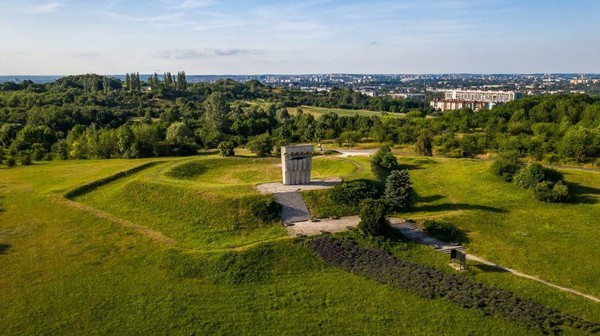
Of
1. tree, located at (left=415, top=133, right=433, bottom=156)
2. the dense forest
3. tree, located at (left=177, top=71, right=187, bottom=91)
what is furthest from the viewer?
tree, located at (left=177, top=71, right=187, bottom=91)

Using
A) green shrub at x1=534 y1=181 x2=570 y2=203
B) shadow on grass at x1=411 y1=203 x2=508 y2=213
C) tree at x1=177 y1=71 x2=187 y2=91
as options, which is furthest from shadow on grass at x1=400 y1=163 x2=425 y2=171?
tree at x1=177 y1=71 x2=187 y2=91

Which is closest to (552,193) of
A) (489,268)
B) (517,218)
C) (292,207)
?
(517,218)

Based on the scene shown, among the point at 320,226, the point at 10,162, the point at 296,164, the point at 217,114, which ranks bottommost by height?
the point at 320,226

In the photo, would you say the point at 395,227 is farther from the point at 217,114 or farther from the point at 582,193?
the point at 217,114

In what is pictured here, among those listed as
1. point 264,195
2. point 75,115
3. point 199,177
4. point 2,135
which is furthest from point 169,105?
point 264,195

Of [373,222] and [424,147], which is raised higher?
[424,147]

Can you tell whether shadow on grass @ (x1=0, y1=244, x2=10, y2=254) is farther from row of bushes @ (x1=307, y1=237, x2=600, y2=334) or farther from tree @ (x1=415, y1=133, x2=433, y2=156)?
tree @ (x1=415, y1=133, x2=433, y2=156)
